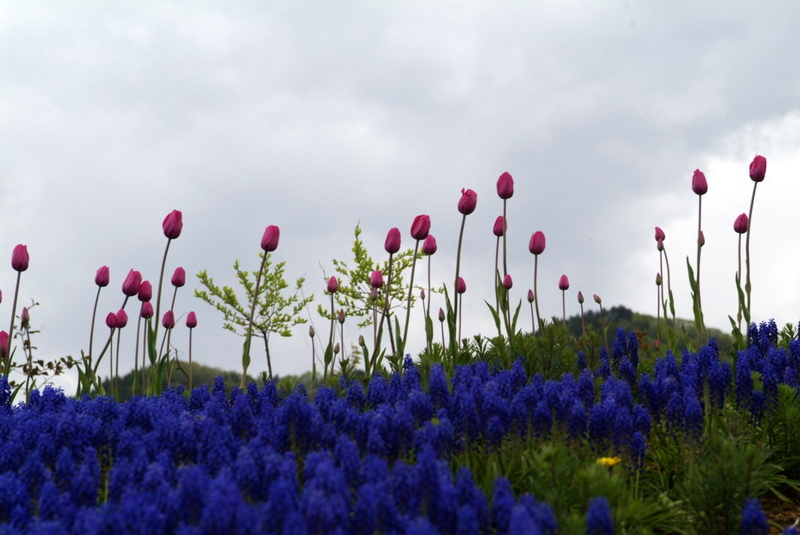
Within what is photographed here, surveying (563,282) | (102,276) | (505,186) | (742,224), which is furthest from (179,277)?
(742,224)

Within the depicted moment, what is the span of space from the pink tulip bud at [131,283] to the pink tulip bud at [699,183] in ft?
23.5

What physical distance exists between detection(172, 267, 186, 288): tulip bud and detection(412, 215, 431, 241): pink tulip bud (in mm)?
3453

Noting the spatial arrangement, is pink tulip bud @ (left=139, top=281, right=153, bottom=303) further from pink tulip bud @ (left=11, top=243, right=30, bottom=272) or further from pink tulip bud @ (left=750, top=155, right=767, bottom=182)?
pink tulip bud @ (left=750, top=155, right=767, bottom=182)

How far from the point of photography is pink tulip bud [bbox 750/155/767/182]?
32.6ft

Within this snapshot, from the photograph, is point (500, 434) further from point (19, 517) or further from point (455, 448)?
point (19, 517)

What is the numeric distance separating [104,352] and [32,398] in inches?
112

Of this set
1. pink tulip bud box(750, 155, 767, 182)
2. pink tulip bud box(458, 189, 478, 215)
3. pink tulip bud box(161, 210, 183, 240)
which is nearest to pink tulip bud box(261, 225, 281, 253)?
pink tulip bud box(161, 210, 183, 240)

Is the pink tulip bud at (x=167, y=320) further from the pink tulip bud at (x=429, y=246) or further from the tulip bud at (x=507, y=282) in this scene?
the tulip bud at (x=507, y=282)

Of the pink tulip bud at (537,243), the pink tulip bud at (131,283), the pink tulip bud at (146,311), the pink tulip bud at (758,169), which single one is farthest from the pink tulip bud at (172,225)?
the pink tulip bud at (758,169)

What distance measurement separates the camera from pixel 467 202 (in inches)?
331

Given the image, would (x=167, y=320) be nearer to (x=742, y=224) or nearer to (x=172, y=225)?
(x=172, y=225)

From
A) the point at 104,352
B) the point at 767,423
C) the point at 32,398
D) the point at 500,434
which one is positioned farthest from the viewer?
the point at 104,352

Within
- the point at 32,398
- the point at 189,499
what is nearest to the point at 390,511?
the point at 189,499

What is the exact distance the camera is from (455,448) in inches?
189
